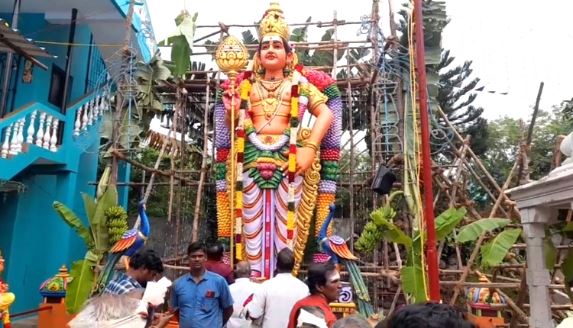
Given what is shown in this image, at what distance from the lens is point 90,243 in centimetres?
682

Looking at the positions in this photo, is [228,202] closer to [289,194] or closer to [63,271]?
[289,194]

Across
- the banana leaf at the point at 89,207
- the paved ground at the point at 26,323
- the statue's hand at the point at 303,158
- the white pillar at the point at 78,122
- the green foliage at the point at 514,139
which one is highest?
the green foliage at the point at 514,139

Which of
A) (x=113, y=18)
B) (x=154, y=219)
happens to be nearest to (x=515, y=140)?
(x=154, y=219)

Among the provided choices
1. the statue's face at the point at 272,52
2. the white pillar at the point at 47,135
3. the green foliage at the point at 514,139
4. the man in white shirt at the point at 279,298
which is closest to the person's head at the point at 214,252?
the man in white shirt at the point at 279,298

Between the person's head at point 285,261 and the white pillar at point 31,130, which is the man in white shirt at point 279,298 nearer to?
the person's head at point 285,261

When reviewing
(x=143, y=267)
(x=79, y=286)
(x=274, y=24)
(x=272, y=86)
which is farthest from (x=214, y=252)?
(x=274, y=24)

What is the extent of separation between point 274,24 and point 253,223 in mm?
2967

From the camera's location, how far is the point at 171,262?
829 centimetres

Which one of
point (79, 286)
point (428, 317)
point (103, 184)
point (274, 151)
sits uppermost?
point (274, 151)

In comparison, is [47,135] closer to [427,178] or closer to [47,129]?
[47,129]

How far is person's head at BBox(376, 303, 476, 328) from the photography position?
1.36 m

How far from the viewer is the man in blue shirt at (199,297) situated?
344 cm

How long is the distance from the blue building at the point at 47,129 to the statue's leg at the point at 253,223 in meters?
3.28

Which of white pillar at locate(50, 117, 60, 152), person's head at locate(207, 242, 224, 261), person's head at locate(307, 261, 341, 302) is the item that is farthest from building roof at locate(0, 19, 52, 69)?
person's head at locate(307, 261, 341, 302)
